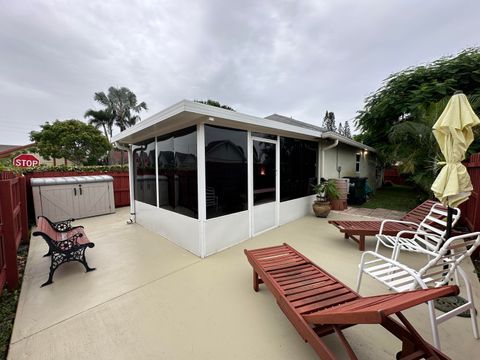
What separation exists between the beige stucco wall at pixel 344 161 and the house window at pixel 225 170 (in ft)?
12.7

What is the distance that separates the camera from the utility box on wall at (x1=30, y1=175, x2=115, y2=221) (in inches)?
241

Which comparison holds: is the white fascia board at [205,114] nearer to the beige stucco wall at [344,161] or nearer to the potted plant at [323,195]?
the potted plant at [323,195]

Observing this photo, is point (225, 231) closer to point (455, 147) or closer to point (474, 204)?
point (455, 147)

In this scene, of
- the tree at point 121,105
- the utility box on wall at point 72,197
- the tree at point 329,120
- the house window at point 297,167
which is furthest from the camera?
the tree at point 329,120

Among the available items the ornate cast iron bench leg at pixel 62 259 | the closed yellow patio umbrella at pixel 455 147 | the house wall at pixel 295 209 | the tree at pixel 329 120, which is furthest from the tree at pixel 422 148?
the tree at pixel 329 120

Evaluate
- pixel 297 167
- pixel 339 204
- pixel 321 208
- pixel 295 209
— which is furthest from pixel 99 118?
pixel 339 204

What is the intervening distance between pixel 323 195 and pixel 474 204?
323cm

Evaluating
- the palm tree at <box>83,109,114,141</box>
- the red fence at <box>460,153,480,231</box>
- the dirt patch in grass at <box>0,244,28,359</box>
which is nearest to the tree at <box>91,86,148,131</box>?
the palm tree at <box>83,109,114,141</box>

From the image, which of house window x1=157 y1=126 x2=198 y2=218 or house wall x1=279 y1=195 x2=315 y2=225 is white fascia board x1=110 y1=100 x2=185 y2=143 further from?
house wall x1=279 y1=195 x2=315 y2=225

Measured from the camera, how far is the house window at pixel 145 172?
5.04m

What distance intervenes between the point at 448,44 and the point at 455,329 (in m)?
12.4

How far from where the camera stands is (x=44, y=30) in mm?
5543

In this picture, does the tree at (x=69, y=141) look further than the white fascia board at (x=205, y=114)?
Yes

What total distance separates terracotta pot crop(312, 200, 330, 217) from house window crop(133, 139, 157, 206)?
4741mm
